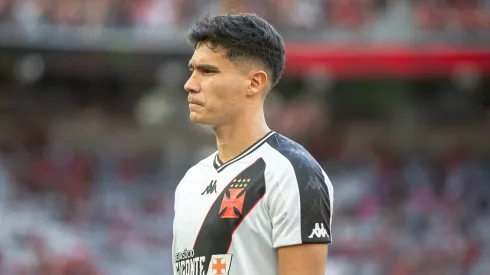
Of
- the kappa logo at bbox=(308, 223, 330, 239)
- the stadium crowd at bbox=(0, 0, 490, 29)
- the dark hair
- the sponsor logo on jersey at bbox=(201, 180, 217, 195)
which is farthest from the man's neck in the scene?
the stadium crowd at bbox=(0, 0, 490, 29)

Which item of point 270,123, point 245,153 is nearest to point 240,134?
point 245,153

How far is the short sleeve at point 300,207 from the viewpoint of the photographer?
337 centimetres

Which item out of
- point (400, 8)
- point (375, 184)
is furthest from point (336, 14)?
point (375, 184)

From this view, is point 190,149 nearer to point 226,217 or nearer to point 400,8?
point 400,8

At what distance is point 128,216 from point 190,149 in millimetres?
3035

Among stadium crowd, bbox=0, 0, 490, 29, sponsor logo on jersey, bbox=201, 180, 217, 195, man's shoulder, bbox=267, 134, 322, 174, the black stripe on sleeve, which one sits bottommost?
the black stripe on sleeve

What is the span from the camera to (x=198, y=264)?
11.7ft

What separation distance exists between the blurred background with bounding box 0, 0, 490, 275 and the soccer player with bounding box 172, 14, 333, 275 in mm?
9836

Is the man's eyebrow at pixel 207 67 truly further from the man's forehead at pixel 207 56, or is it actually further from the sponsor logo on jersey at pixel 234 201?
the sponsor logo on jersey at pixel 234 201

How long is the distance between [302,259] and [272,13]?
1263cm

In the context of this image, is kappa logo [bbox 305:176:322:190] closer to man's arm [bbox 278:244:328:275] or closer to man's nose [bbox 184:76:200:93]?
man's arm [bbox 278:244:328:275]

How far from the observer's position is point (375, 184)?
15352mm

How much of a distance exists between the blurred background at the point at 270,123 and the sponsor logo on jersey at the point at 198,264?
983 cm

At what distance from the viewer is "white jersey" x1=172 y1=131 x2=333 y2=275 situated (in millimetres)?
3400
